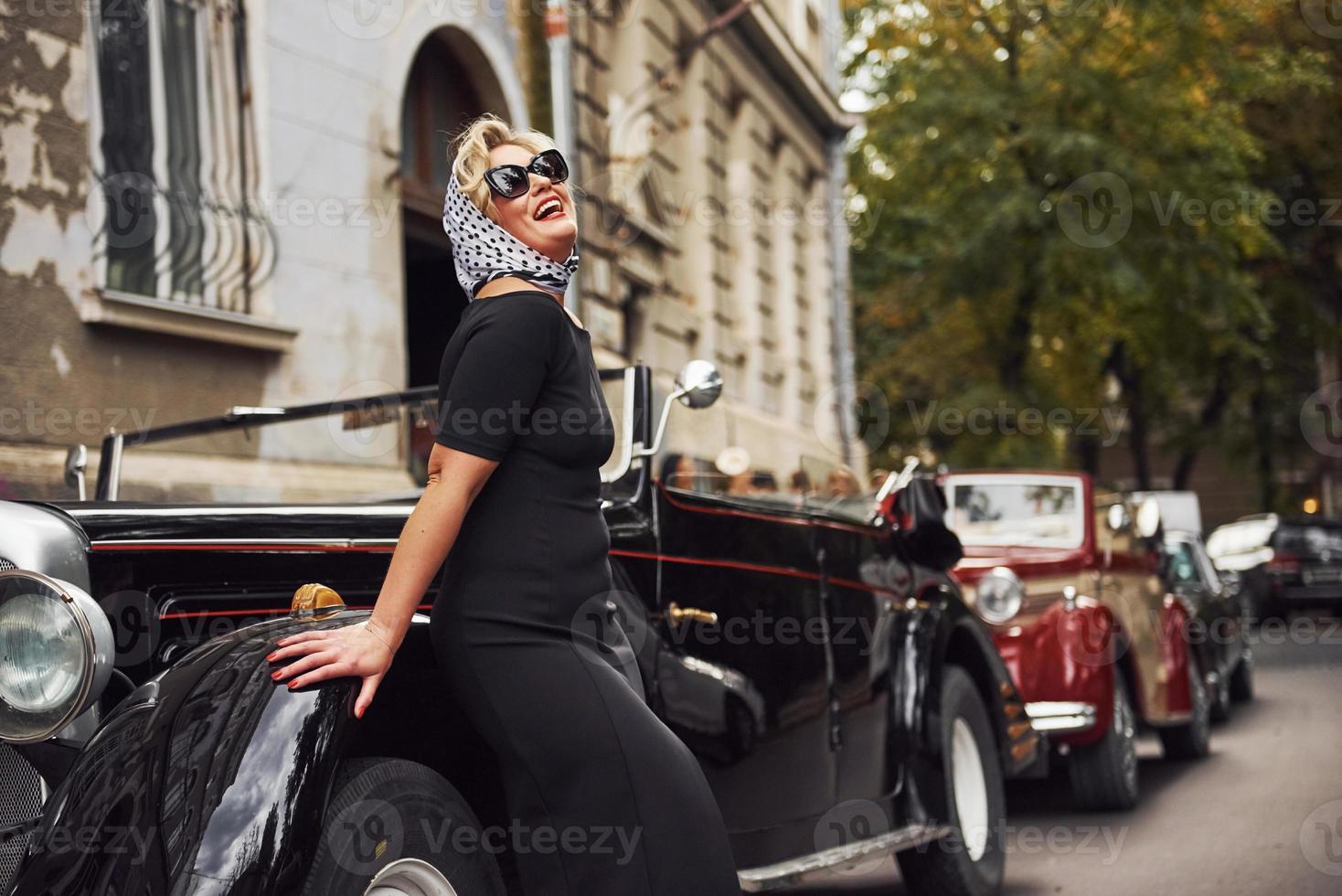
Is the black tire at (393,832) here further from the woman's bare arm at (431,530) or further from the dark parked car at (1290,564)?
the dark parked car at (1290,564)

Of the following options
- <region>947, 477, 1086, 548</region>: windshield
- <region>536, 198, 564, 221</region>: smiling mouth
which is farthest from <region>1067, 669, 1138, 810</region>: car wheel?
Result: <region>536, 198, 564, 221</region>: smiling mouth

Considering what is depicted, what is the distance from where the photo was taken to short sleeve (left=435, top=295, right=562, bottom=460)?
2.67m

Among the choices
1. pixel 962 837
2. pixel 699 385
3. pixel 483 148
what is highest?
pixel 483 148

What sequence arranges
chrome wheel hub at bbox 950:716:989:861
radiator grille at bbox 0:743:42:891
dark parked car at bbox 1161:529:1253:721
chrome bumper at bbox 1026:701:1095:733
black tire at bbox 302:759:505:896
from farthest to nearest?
dark parked car at bbox 1161:529:1253:721, chrome bumper at bbox 1026:701:1095:733, chrome wheel hub at bbox 950:716:989:861, radiator grille at bbox 0:743:42:891, black tire at bbox 302:759:505:896

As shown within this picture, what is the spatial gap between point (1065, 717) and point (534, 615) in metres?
5.80

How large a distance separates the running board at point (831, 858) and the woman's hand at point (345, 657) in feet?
4.60

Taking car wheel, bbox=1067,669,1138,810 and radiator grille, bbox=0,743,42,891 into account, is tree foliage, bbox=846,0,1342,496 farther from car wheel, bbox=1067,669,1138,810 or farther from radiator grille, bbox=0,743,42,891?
radiator grille, bbox=0,743,42,891

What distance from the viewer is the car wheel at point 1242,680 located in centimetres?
1373

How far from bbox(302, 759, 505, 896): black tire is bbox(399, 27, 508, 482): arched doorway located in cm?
1000

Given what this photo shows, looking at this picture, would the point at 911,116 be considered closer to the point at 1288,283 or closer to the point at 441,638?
the point at 1288,283

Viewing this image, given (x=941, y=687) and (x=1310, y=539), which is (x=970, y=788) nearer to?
(x=941, y=687)

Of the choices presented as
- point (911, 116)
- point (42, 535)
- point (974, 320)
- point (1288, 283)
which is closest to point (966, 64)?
point (911, 116)

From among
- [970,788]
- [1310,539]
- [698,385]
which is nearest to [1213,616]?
[970,788]

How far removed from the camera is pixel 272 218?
34.7 ft
